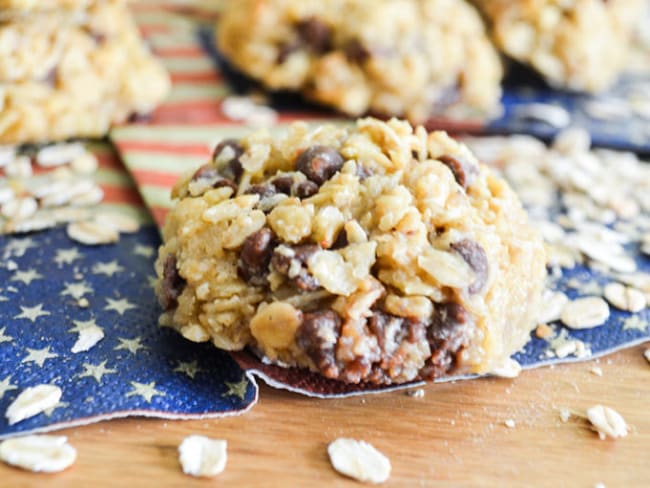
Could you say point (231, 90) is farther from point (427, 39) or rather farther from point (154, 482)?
point (154, 482)

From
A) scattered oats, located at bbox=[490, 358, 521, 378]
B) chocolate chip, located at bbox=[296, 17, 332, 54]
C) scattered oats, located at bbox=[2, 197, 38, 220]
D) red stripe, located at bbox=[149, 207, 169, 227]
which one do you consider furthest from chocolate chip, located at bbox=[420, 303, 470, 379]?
chocolate chip, located at bbox=[296, 17, 332, 54]

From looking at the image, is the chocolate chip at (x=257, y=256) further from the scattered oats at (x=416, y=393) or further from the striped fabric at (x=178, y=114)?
the striped fabric at (x=178, y=114)

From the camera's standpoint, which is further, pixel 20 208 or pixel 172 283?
pixel 20 208

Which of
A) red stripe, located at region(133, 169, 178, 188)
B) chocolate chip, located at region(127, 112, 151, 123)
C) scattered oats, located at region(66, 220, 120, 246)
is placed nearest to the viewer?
scattered oats, located at region(66, 220, 120, 246)

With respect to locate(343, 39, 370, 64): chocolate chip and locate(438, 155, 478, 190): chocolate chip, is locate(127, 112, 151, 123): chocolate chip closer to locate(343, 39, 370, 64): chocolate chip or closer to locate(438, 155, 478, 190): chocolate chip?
locate(343, 39, 370, 64): chocolate chip

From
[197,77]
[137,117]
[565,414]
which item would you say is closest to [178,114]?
[137,117]

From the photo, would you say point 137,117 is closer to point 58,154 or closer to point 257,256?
point 58,154

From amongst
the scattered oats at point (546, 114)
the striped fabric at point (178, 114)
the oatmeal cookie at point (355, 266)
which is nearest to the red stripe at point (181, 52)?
the striped fabric at point (178, 114)
